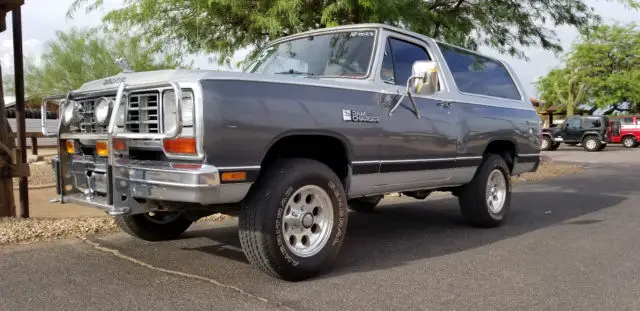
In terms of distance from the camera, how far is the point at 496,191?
6.61 meters

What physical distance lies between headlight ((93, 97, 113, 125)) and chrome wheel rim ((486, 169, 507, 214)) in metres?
4.18

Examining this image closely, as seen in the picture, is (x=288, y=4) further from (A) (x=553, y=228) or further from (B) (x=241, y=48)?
(A) (x=553, y=228)

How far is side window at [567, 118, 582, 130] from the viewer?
2805 centimetres

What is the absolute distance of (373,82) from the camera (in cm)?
477

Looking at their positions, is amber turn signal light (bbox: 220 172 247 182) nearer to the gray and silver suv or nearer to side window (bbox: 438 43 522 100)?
the gray and silver suv

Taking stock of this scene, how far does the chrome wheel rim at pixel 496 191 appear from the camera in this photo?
644cm

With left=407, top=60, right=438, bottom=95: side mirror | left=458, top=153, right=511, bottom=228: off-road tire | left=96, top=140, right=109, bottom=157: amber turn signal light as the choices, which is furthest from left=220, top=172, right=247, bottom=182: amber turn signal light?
left=458, top=153, right=511, bottom=228: off-road tire

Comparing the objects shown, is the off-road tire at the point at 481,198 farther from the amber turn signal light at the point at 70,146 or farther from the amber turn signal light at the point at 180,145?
the amber turn signal light at the point at 70,146

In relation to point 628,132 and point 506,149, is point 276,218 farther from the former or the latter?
point 628,132

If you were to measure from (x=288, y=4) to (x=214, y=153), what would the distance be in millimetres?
4898

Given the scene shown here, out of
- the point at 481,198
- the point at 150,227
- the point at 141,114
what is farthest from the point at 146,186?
the point at 481,198

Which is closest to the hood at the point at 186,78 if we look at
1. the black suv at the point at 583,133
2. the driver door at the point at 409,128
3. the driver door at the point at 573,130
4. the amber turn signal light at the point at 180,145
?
the amber turn signal light at the point at 180,145

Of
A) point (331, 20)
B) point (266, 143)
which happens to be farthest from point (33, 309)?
point (331, 20)

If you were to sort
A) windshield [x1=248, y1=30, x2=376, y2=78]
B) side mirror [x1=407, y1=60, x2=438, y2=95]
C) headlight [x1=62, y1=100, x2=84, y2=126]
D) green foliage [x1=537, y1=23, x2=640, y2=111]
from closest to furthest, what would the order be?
headlight [x1=62, y1=100, x2=84, y2=126] < side mirror [x1=407, y1=60, x2=438, y2=95] < windshield [x1=248, y1=30, x2=376, y2=78] < green foliage [x1=537, y1=23, x2=640, y2=111]
